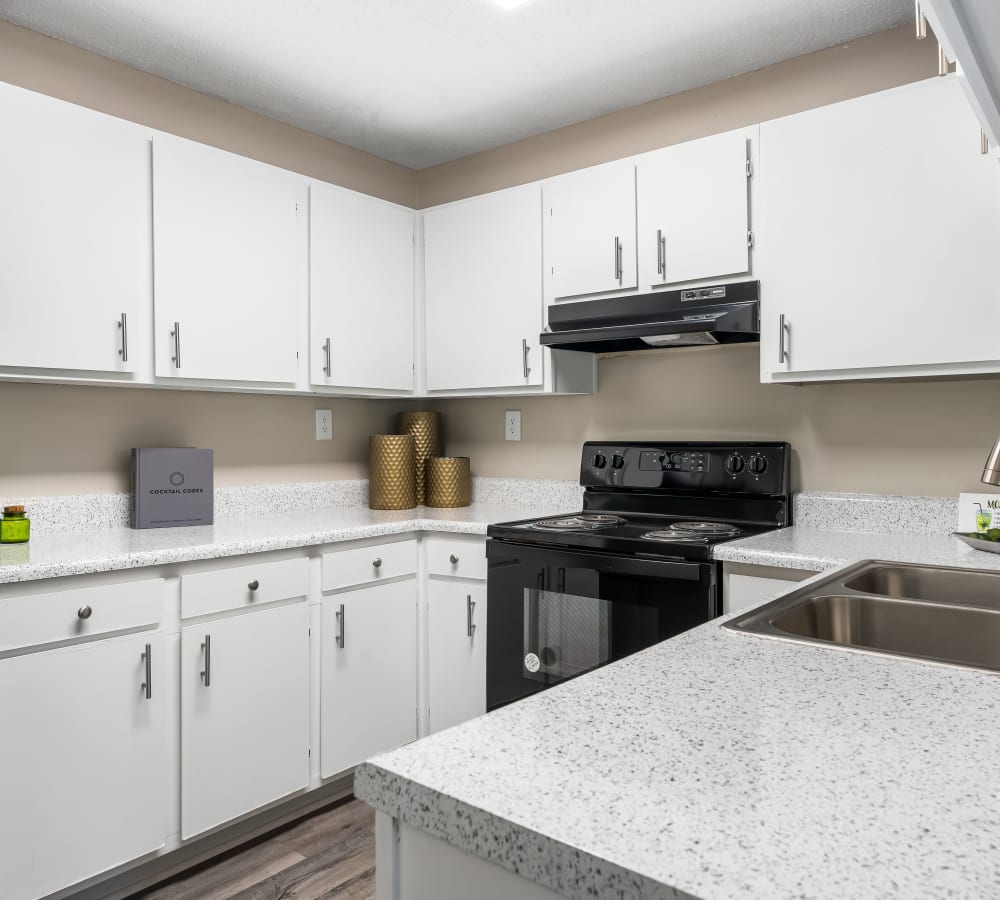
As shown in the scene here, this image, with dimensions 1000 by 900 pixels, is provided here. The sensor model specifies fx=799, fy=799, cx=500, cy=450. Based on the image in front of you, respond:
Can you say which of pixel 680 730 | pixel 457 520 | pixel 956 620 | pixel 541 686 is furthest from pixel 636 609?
pixel 680 730

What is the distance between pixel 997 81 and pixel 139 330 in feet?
6.98

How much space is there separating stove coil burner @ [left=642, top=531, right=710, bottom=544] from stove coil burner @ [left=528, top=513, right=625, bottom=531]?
8.1 inches

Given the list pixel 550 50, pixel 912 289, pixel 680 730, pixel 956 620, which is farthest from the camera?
pixel 550 50

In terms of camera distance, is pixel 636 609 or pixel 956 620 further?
pixel 636 609

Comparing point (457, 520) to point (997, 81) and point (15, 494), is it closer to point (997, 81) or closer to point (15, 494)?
point (15, 494)

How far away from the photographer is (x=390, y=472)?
3.10m

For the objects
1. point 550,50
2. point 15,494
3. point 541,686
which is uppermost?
point 550,50

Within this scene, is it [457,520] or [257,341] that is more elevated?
[257,341]

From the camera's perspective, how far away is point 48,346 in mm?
2082

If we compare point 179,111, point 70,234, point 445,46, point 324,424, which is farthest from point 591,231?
point 70,234

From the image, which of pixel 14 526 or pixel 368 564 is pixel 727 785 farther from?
pixel 14 526

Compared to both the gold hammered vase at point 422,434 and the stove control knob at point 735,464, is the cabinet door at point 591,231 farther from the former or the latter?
the gold hammered vase at point 422,434

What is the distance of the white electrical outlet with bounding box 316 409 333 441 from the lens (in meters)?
3.19

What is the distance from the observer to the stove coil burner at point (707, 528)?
2346mm
